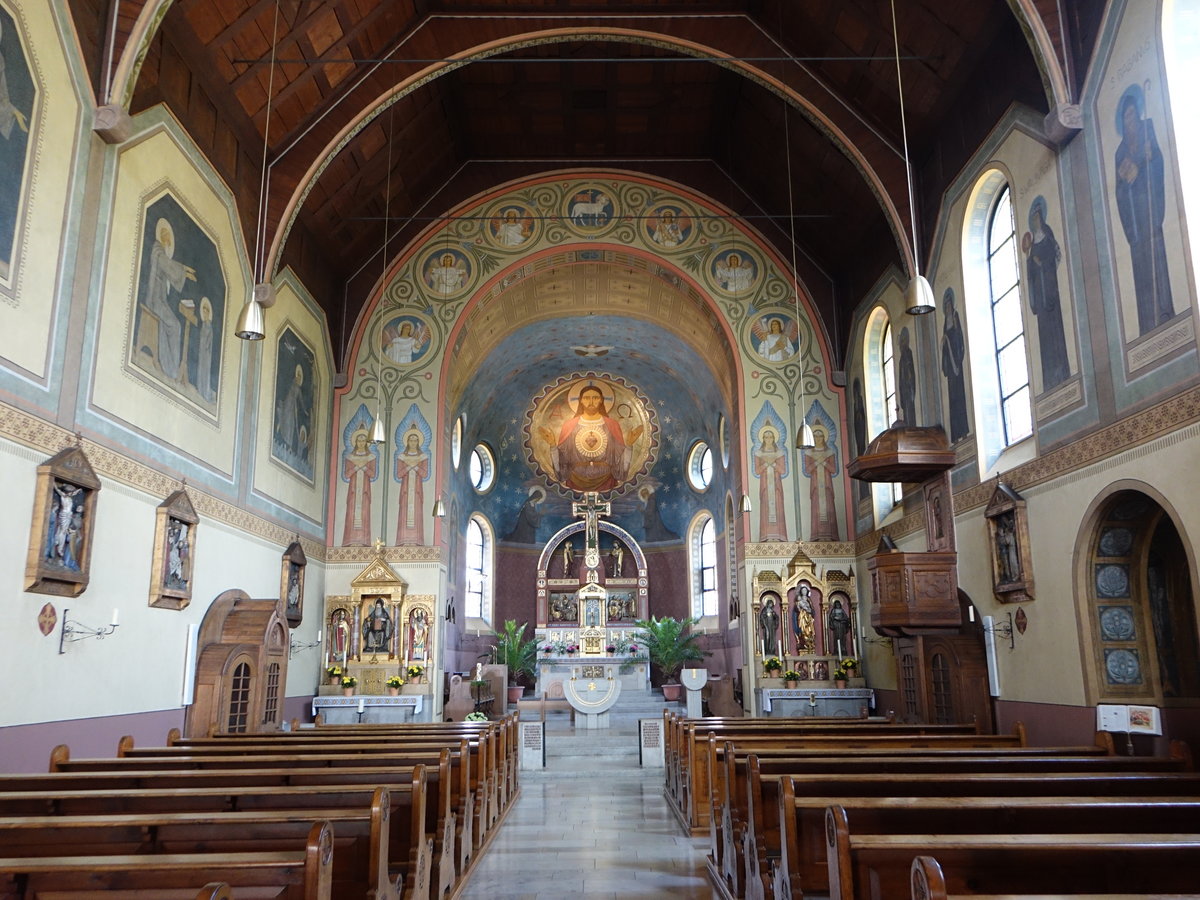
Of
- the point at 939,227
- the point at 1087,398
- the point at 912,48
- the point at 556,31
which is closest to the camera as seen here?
the point at 1087,398

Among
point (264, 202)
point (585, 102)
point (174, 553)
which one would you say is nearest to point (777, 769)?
point (174, 553)

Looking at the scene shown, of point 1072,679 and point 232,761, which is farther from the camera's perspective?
point 1072,679

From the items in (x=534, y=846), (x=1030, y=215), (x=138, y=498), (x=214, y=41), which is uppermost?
(x=214, y=41)

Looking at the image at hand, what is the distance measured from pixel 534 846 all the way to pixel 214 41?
10.8 meters

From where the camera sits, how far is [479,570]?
86.5ft

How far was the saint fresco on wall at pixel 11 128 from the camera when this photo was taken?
317 inches

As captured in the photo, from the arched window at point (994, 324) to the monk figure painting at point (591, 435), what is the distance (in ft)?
51.4

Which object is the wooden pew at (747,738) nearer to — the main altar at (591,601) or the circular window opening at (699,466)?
the main altar at (591,601)

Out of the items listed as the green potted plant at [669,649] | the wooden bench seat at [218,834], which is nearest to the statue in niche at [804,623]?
the green potted plant at [669,649]

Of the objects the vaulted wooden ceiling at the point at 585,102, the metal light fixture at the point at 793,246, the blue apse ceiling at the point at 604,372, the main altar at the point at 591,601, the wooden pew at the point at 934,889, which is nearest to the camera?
the wooden pew at the point at 934,889

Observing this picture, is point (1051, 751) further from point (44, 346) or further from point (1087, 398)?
point (44, 346)

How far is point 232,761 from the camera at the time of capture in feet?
23.3

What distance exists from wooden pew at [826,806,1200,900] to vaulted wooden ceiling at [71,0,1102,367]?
853 centimetres

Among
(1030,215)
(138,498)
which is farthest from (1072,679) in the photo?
(138,498)
